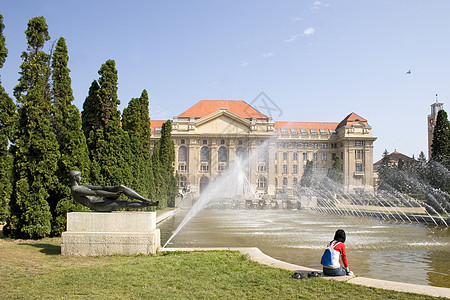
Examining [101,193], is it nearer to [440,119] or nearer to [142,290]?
[142,290]

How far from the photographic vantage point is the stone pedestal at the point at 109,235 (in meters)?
9.49

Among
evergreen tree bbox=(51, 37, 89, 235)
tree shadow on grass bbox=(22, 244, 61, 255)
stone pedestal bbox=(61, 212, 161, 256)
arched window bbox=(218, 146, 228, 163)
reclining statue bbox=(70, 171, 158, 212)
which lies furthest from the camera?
arched window bbox=(218, 146, 228, 163)

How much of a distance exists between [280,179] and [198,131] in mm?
18008

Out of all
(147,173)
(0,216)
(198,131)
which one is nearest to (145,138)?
(147,173)

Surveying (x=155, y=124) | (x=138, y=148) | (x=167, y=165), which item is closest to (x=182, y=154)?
(x=155, y=124)

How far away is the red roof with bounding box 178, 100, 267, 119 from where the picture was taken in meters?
77.9

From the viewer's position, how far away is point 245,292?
612 centimetres

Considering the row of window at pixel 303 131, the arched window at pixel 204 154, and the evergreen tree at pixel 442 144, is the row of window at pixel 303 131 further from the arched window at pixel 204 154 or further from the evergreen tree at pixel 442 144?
the evergreen tree at pixel 442 144

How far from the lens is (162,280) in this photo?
6.87m

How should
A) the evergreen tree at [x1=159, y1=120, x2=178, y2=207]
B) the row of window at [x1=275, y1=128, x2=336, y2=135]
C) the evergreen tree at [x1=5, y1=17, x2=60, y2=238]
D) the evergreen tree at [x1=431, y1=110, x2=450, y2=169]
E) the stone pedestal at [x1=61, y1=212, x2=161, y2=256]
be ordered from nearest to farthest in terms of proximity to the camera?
the stone pedestal at [x1=61, y1=212, x2=161, y2=256] < the evergreen tree at [x1=5, y1=17, x2=60, y2=238] < the evergreen tree at [x1=431, y1=110, x2=450, y2=169] < the evergreen tree at [x1=159, y1=120, x2=178, y2=207] < the row of window at [x1=275, y1=128, x2=336, y2=135]

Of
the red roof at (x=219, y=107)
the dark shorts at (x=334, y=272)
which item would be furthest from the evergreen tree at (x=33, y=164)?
the red roof at (x=219, y=107)

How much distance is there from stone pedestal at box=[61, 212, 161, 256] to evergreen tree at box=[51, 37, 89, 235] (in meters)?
4.17

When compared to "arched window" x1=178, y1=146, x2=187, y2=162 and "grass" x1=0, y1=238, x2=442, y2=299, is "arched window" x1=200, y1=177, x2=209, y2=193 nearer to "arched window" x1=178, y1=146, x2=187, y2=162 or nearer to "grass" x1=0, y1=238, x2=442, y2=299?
"arched window" x1=178, y1=146, x2=187, y2=162

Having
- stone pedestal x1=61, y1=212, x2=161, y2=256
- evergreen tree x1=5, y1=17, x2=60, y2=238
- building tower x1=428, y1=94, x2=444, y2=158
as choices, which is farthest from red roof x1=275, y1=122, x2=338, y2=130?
stone pedestal x1=61, y1=212, x2=161, y2=256
